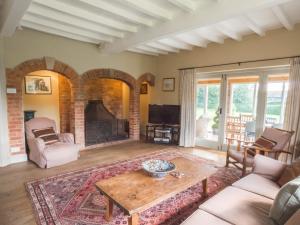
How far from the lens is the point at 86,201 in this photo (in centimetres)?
246

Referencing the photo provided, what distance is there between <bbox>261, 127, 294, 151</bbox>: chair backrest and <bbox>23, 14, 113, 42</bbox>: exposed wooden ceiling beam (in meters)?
3.72

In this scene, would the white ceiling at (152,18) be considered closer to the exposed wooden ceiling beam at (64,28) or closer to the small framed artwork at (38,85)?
the exposed wooden ceiling beam at (64,28)

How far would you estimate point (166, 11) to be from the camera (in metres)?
3.01

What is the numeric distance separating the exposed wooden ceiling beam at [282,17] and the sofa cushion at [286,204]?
2.49m

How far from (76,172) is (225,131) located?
351cm

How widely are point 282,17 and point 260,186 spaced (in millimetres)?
2586

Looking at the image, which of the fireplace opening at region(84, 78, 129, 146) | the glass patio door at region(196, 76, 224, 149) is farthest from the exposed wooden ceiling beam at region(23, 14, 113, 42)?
the glass patio door at region(196, 76, 224, 149)

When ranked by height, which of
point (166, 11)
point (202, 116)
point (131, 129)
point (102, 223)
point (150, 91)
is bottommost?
point (102, 223)

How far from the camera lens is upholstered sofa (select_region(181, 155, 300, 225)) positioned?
58.8 inches

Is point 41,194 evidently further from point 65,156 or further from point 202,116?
point 202,116

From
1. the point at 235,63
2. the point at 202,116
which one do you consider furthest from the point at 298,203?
the point at 202,116

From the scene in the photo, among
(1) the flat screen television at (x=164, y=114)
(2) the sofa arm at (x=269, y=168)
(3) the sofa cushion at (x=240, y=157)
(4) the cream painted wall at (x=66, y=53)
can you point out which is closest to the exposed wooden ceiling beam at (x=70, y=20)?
(4) the cream painted wall at (x=66, y=53)

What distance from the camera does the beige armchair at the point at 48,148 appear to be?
138 inches

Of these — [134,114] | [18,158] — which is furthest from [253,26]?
[18,158]
